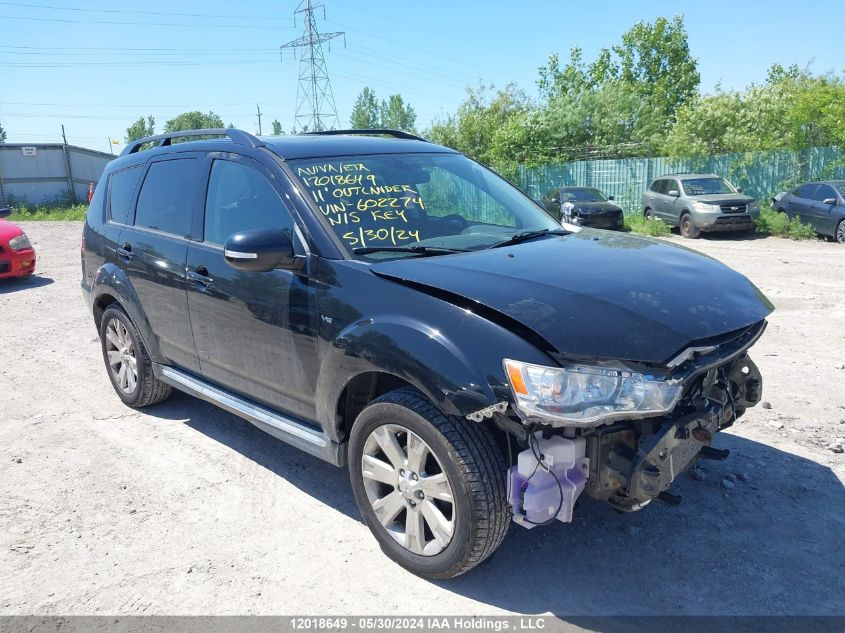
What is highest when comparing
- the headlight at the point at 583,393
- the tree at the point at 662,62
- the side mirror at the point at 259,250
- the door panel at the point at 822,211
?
the tree at the point at 662,62

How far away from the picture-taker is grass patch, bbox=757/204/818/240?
17.4 meters

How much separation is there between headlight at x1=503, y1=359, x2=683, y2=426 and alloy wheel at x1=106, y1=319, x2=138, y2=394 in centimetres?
366

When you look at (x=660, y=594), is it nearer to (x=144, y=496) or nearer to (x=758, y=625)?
(x=758, y=625)

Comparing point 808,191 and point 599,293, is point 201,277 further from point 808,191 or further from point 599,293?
point 808,191

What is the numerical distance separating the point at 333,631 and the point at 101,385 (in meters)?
4.24

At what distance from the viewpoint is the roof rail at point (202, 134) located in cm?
412

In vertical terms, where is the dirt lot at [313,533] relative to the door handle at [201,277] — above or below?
below

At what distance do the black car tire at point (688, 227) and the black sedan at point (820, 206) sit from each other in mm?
2438

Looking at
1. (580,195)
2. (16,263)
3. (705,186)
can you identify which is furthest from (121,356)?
(580,195)

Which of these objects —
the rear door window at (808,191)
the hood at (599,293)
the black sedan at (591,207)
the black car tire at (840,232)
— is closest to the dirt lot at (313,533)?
the hood at (599,293)

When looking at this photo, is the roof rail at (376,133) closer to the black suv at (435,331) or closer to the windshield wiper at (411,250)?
the black suv at (435,331)

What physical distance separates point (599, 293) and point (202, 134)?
3.14m

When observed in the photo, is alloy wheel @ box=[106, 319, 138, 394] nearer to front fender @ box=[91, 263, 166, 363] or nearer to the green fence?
front fender @ box=[91, 263, 166, 363]

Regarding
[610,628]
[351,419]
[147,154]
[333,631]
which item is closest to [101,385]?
[147,154]
